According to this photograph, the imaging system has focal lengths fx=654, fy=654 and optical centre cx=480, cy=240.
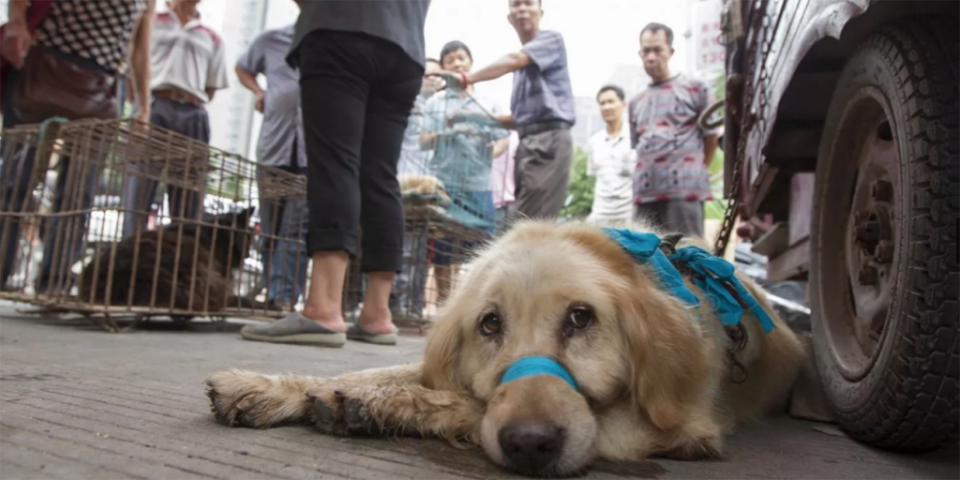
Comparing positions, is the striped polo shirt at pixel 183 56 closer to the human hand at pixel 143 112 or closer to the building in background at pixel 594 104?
the human hand at pixel 143 112

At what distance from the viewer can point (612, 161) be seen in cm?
782

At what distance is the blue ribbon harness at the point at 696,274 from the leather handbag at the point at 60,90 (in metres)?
3.67

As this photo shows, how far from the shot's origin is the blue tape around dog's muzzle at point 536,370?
1402 millimetres

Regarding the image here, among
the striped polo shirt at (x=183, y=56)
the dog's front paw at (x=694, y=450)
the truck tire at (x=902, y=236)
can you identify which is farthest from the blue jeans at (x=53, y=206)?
the truck tire at (x=902, y=236)

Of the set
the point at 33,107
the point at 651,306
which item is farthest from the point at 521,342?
the point at 33,107

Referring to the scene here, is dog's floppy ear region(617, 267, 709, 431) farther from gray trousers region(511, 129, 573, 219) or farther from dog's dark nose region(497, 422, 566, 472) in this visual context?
gray trousers region(511, 129, 573, 219)

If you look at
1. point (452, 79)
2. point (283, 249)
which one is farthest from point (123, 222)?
point (452, 79)

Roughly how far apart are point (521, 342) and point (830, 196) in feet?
3.81

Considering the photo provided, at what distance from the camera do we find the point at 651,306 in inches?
64.1

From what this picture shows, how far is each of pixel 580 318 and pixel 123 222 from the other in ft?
12.7

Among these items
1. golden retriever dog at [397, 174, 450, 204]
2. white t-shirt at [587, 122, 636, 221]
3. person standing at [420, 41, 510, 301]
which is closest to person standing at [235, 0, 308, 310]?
golden retriever dog at [397, 174, 450, 204]

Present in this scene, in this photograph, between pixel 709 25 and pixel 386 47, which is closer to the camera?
pixel 386 47

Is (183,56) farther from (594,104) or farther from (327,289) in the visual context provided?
(594,104)

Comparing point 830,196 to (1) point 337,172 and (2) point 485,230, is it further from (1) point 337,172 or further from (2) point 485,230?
(2) point 485,230
